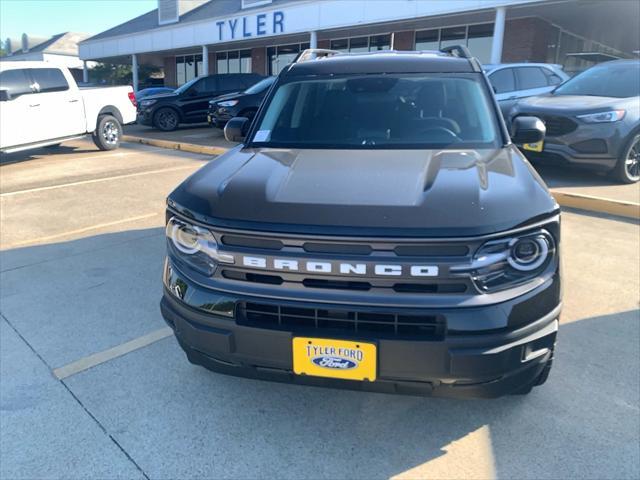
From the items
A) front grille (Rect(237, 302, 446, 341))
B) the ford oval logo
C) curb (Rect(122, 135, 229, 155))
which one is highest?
front grille (Rect(237, 302, 446, 341))

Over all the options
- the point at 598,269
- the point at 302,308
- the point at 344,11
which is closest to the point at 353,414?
the point at 302,308

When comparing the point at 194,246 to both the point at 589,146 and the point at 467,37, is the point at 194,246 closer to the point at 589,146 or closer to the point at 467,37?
the point at 589,146

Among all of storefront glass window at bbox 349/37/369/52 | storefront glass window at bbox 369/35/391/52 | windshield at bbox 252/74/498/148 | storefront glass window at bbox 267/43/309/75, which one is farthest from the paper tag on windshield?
storefront glass window at bbox 267/43/309/75

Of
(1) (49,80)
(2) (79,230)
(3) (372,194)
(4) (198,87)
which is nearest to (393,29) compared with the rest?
(4) (198,87)

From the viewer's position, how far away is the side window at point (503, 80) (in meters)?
9.80

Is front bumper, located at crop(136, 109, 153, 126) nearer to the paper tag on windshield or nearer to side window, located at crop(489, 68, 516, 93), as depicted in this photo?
side window, located at crop(489, 68, 516, 93)

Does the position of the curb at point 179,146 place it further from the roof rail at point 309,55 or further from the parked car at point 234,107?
the roof rail at point 309,55

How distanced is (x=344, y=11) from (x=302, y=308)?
18.4 meters

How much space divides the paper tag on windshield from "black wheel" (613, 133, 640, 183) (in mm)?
5879

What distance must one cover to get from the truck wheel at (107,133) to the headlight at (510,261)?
11.3 meters

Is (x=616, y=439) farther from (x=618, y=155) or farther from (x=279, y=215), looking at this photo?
(x=618, y=155)

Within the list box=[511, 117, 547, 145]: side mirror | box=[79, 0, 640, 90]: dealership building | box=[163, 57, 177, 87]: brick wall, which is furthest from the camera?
box=[163, 57, 177, 87]: brick wall

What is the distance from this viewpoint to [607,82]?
8.20 meters

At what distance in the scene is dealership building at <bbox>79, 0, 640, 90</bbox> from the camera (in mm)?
16119
